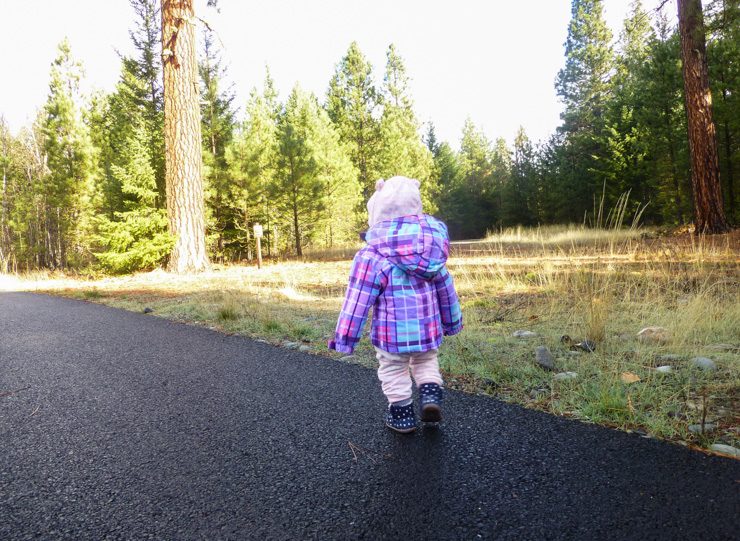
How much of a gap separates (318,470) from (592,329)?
262 cm

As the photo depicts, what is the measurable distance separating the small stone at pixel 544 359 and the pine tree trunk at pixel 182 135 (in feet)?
30.8

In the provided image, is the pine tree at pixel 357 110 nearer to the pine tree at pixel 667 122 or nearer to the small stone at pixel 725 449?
the pine tree at pixel 667 122

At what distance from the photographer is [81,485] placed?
5.74ft

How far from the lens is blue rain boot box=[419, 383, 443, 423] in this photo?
2.16 m

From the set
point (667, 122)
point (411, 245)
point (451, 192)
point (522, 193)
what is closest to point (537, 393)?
point (411, 245)

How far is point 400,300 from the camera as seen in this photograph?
2193mm

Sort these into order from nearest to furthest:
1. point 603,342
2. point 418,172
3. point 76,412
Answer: point 76,412, point 603,342, point 418,172

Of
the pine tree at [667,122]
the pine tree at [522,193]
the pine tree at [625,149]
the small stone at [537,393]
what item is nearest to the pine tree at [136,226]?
the small stone at [537,393]

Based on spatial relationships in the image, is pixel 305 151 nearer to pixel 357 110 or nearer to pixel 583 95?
pixel 357 110

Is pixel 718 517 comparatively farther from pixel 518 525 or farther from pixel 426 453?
pixel 426 453

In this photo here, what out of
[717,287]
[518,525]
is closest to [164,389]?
[518,525]

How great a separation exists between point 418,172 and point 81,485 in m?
31.8

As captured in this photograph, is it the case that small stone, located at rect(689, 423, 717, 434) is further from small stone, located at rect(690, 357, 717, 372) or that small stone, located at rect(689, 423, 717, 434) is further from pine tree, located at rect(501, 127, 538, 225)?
pine tree, located at rect(501, 127, 538, 225)

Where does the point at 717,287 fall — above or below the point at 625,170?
below
